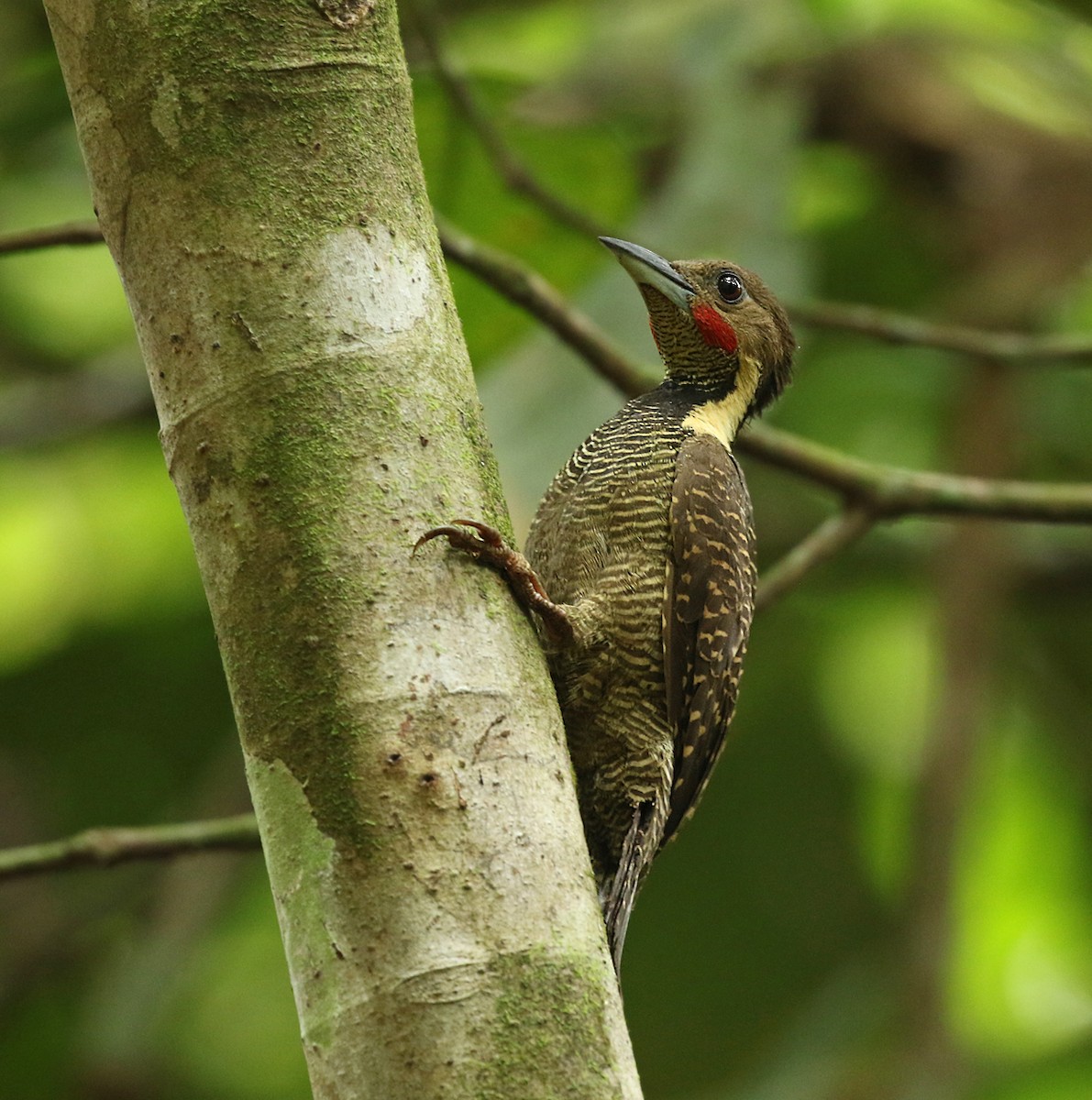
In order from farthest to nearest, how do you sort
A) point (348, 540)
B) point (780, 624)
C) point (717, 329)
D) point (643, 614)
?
point (780, 624) → point (717, 329) → point (643, 614) → point (348, 540)

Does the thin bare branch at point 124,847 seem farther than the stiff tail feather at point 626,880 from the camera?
Yes

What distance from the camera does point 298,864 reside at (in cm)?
177

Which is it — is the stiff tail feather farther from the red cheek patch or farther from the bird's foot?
the red cheek patch

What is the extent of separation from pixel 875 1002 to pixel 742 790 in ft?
4.31

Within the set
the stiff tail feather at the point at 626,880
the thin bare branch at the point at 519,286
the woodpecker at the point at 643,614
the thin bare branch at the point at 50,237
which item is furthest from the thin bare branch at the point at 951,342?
the thin bare branch at the point at 50,237

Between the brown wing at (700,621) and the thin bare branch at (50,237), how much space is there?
3.91ft

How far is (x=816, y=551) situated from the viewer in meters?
3.39

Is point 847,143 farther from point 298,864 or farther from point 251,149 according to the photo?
point 298,864

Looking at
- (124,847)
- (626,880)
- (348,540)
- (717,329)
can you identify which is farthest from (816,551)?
(348,540)

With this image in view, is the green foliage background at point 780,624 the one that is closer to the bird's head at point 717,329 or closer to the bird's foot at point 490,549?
the bird's head at point 717,329

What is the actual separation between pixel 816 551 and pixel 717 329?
59 centimetres

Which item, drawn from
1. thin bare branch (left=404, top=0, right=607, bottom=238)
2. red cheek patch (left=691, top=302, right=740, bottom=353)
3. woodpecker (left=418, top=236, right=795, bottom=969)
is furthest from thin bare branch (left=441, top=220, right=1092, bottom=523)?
thin bare branch (left=404, top=0, right=607, bottom=238)

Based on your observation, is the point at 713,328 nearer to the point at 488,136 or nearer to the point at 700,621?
the point at 488,136

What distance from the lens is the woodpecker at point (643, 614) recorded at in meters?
3.02
